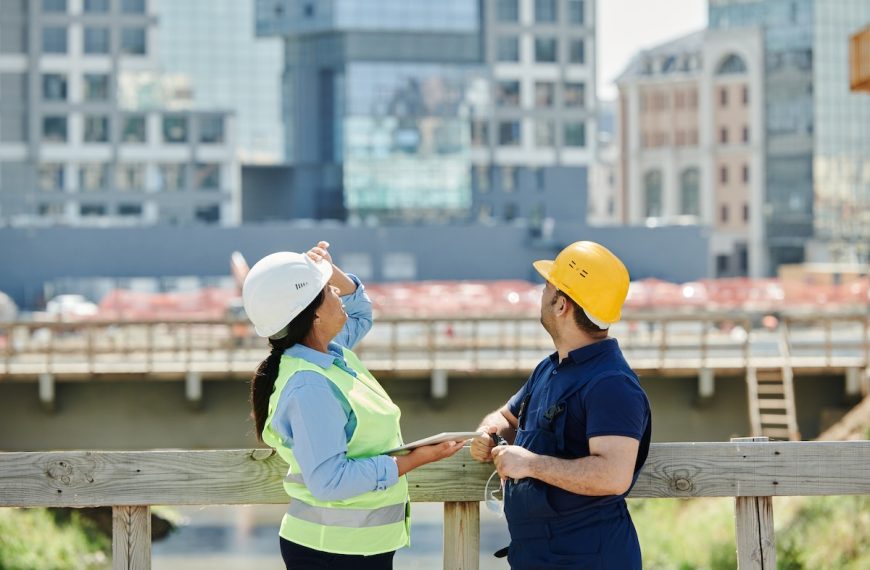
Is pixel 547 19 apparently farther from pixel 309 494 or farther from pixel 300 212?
pixel 309 494

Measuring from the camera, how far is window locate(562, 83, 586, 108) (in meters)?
95.6

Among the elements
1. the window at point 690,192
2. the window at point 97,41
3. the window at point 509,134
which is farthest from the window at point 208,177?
the window at point 690,192

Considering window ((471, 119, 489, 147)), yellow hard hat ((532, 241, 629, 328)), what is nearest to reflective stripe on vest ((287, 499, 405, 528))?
yellow hard hat ((532, 241, 629, 328))

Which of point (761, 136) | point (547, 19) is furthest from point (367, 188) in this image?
point (761, 136)

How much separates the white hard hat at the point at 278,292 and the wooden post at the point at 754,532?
149 cm

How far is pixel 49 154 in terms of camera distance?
289 feet

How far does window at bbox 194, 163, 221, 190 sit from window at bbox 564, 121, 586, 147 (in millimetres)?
22395

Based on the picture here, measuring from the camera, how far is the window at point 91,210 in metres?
89.2

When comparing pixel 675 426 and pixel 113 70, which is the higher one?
pixel 113 70

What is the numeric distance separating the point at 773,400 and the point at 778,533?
17.4 feet

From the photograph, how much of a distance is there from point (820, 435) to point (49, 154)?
236 feet

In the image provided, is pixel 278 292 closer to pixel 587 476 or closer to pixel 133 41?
pixel 587 476

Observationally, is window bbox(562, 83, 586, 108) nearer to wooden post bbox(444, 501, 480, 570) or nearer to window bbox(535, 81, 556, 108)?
window bbox(535, 81, 556, 108)

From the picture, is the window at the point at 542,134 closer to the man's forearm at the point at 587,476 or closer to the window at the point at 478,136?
the window at the point at 478,136
